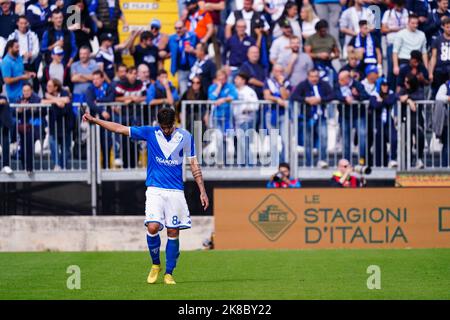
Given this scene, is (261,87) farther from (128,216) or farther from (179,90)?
(128,216)

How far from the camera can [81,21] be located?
2464 cm

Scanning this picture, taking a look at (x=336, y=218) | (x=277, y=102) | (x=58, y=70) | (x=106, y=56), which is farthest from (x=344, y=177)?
(x=58, y=70)

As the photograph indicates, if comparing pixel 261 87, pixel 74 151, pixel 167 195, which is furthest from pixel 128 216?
pixel 167 195

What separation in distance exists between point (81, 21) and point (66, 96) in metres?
1.77

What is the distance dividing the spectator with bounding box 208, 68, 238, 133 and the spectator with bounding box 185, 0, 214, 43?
1.40m

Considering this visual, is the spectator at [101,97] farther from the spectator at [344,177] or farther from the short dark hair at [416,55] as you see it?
the short dark hair at [416,55]

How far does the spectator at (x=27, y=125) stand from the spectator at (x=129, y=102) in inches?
65.4

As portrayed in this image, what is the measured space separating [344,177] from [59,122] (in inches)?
230

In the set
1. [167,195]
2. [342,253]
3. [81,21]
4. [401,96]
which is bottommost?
[342,253]

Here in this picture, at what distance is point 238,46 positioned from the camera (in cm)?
2428

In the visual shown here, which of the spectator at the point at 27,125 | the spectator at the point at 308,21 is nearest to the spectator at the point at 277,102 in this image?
the spectator at the point at 308,21

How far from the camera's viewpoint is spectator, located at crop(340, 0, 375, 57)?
80.7 ft

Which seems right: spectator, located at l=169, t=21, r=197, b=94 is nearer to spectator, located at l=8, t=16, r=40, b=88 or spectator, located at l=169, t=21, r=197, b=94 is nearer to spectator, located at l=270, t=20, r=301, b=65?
spectator, located at l=270, t=20, r=301, b=65

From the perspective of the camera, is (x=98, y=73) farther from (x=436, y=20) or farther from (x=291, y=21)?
(x=436, y=20)
